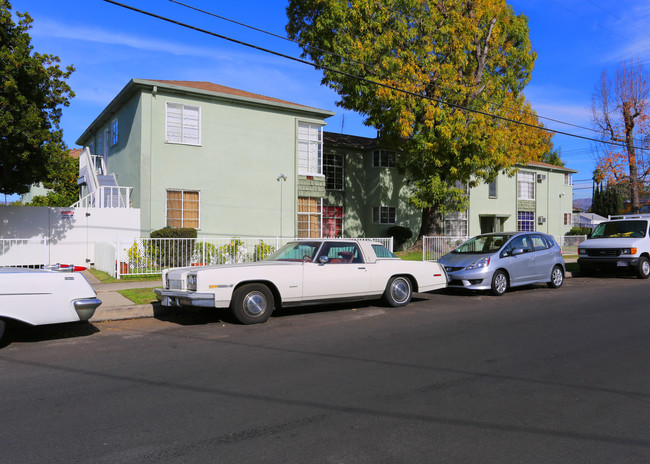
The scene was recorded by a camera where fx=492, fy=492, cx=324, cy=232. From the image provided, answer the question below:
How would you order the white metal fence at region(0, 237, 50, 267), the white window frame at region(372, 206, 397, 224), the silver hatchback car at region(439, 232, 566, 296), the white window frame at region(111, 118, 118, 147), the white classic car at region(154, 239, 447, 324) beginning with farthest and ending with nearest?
1. the white window frame at region(372, 206, 397, 224)
2. the white window frame at region(111, 118, 118, 147)
3. the white metal fence at region(0, 237, 50, 267)
4. the silver hatchback car at region(439, 232, 566, 296)
5. the white classic car at region(154, 239, 447, 324)

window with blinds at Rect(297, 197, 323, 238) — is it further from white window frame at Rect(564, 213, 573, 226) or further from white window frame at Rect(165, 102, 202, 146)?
white window frame at Rect(564, 213, 573, 226)

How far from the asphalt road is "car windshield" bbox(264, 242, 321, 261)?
1346 millimetres

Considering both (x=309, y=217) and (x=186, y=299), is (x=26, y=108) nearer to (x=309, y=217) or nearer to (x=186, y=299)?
(x=186, y=299)

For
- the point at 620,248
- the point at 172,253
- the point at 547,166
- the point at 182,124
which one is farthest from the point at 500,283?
the point at 547,166

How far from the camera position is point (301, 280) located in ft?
28.6

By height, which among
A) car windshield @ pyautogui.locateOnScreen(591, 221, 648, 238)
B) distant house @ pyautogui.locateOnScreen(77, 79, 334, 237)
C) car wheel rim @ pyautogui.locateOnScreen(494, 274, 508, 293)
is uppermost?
distant house @ pyautogui.locateOnScreen(77, 79, 334, 237)

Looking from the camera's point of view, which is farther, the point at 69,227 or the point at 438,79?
the point at 438,79

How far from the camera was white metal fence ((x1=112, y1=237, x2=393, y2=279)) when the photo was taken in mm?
13656

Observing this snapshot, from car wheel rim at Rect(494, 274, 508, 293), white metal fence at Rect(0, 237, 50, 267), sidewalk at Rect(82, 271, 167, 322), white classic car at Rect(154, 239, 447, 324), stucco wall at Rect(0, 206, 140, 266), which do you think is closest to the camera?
white classic car at Rect(154, 239, 447, 324)

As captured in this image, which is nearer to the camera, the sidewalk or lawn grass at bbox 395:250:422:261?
the sidewalk

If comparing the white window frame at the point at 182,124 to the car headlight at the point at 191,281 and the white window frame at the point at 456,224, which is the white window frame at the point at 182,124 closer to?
the car headlight at the point at 191,281

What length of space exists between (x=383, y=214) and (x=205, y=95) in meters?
12.2

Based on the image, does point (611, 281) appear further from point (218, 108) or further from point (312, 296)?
point (218, 108)

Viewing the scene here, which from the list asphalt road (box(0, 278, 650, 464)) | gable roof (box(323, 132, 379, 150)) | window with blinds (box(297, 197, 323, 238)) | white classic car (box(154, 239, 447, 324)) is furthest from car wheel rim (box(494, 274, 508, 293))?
gable roof (box(323, 132, 379, 150))
